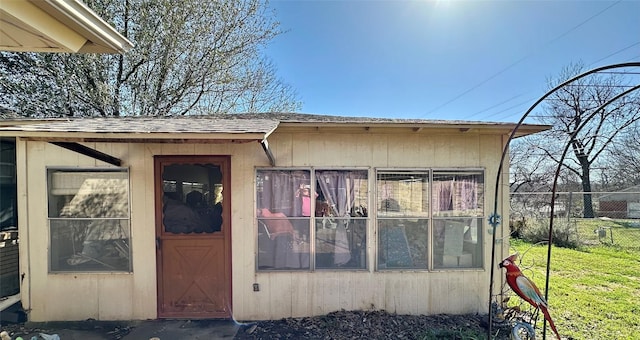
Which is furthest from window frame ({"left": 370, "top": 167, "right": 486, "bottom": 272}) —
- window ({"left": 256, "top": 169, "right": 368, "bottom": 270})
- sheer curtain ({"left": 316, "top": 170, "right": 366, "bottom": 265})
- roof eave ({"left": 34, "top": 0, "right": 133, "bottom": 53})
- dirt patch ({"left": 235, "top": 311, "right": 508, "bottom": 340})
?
roof eave ({"left": 34, "top": 0, "right": 133, "bottom": 53})

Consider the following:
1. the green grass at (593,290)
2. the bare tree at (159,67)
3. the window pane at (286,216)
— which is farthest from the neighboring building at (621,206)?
the bare tree at (159,67)

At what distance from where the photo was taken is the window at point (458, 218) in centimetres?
439

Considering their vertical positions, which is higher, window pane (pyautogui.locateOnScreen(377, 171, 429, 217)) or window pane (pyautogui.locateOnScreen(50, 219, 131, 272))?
window pane (pyautogui.locateOnScreen(377, 171, 429, 217))

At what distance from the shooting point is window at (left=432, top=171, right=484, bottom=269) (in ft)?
14.4

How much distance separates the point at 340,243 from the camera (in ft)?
14.2

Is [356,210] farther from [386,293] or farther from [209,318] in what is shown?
[209,318]

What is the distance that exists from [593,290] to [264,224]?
5.74 metres

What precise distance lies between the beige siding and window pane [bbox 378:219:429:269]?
0.13 meters

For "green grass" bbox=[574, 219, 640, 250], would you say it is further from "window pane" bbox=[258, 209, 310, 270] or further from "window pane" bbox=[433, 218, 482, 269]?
"window pane" bbox=[258, 209, 310, 270]

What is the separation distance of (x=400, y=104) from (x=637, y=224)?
A: 31.5 feet

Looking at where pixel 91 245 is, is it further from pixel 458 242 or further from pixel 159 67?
pixel 159 67

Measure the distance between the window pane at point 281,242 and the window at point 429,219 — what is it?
105 centimetres

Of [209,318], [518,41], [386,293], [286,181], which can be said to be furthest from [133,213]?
[518,41]

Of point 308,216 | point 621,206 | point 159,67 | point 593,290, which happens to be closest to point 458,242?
point 308,216
